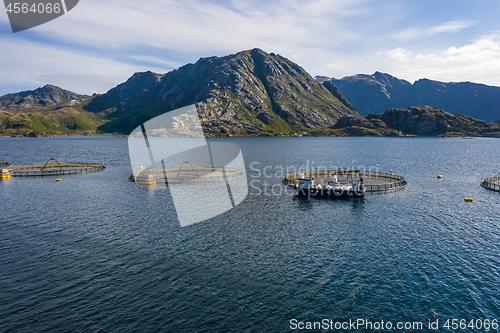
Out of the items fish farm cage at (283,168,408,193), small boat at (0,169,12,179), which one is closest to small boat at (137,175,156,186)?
fish farm cage at (283,168,408,193)

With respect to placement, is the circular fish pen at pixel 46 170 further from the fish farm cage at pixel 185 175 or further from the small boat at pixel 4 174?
the fish farm cage at pixel 185 175

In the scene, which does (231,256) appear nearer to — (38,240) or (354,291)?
(354,291)

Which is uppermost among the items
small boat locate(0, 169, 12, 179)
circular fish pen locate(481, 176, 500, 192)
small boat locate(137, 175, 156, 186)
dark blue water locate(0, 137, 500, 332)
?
small boat locate(0, 169, 12, 179)

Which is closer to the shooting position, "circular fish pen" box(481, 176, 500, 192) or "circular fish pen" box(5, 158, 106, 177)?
"circular fish pen" box(481, 176, 500, 192)

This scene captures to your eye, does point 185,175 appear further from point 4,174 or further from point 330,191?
point 4,174

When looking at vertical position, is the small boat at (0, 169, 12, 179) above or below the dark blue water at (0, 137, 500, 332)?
above

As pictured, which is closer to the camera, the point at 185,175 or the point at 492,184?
the point at 492,184

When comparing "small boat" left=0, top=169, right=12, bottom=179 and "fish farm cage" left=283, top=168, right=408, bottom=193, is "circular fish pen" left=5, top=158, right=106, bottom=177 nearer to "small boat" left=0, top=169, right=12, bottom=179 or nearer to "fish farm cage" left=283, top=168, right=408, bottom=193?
"small boat" left=0, top=169, right=12, bottom=179

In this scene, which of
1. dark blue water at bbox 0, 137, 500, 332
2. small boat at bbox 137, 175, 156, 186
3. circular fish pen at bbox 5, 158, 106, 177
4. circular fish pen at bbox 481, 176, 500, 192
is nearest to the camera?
dark blue water at bbox 0, 137, 500, 332

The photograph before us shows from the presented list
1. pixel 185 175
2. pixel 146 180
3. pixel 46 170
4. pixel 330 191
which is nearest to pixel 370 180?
pixel 330 191

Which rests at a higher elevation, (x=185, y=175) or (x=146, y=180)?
(x=185, y=175)
